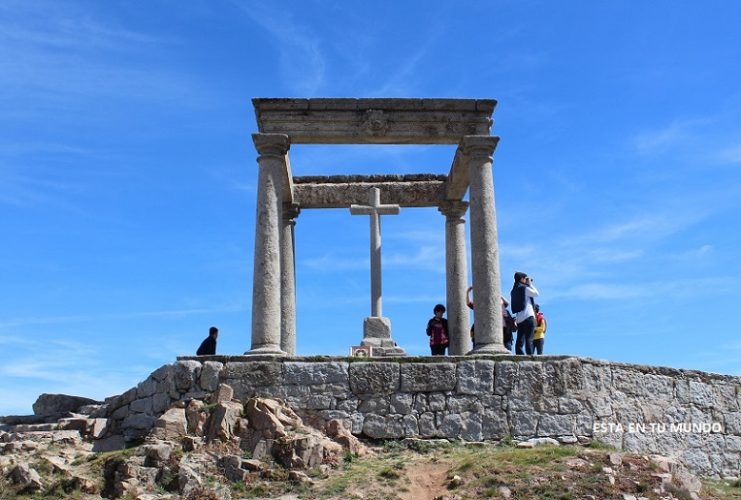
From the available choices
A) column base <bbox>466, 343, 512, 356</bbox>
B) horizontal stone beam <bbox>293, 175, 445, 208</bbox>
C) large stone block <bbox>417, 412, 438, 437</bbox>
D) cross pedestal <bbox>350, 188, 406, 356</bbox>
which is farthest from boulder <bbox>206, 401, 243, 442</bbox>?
horizontal stone beam <bbox>293, 175, 445, 208</bbox>

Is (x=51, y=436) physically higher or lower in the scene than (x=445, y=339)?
lower

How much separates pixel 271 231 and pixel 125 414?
4.42 metres

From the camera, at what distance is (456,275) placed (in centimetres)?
2147

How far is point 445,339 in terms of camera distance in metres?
19.4

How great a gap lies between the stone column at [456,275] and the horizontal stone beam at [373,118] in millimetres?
4395

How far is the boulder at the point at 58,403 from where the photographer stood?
687 inches

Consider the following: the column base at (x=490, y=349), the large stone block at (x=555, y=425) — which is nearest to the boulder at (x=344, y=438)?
the column base at (x=490, y=349)

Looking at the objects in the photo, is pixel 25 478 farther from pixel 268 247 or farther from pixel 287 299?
pixel 287 299

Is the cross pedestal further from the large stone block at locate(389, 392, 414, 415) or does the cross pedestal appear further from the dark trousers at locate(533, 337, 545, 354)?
the large stone block at locate(389, 392, 414, 415)

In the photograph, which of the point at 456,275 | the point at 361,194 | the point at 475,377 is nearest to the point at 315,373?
the point at 475,377

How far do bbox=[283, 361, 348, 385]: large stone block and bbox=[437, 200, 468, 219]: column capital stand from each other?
7.94 metres

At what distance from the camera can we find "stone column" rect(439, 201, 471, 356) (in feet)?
68.9

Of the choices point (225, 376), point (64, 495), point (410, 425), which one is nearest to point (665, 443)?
point (410, 425)

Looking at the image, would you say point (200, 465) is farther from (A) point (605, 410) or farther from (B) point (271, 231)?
(A) point (605, 410)
